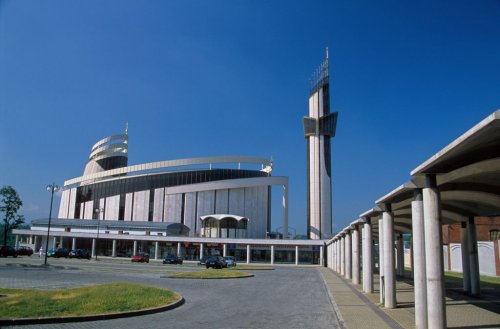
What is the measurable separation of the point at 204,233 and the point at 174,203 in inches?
403

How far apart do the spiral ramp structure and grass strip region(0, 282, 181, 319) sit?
8903 centimetres

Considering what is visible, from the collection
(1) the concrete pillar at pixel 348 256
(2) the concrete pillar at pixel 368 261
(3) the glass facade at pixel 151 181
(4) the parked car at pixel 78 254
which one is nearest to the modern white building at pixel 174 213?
(3) the glass facade at pixel 151 181

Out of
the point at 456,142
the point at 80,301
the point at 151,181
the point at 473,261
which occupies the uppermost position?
the point at 151,181

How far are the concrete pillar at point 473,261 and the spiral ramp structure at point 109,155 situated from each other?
9140cm

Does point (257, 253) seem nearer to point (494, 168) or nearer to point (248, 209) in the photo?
point (248, 209)

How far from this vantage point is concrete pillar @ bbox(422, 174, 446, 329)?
413 inches

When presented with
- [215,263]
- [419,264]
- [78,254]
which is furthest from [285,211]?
[419,264]

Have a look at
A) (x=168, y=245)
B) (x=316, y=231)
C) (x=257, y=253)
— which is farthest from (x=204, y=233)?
(x=316, y=231)

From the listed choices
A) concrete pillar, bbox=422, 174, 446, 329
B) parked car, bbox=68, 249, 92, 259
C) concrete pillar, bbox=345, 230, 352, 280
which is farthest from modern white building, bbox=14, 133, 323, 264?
concrete pillar, bbox=422, 174, 446, 329

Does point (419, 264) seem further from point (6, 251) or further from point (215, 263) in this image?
point (6, 251)

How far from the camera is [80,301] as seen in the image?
45.0ft

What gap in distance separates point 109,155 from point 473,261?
303ft

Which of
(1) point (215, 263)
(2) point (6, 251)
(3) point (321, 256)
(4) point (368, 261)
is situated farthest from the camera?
(3) point (321, 256)

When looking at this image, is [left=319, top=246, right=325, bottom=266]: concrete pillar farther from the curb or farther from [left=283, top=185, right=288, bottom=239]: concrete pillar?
the curb
